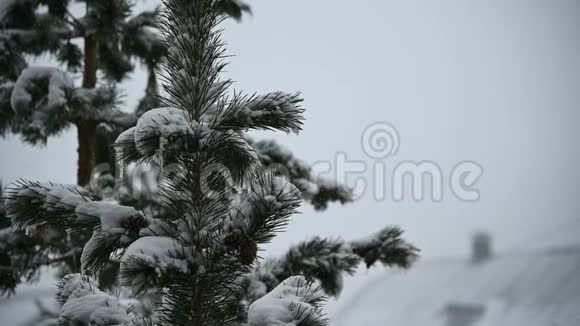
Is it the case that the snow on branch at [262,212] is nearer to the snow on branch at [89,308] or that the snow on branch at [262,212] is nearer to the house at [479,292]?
the snow on branch at [89,308]

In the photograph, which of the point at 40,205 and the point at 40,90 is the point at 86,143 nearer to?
the point at 40,90

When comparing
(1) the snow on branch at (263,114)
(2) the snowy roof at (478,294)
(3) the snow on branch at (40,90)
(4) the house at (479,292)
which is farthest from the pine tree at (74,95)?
(2) the snowy roof at (478,294)

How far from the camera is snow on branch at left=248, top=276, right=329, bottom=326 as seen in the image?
1662 millimetres

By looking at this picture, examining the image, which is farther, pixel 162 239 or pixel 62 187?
pixel 62 187

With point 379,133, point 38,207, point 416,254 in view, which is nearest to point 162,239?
point 38,207

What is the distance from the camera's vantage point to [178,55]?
1983 mm

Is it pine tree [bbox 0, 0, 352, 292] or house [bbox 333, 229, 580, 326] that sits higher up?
pine tree [bbox 0, 0, 352, 292]

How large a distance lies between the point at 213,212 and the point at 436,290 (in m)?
19.0

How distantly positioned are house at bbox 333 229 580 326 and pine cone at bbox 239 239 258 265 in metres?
9.10

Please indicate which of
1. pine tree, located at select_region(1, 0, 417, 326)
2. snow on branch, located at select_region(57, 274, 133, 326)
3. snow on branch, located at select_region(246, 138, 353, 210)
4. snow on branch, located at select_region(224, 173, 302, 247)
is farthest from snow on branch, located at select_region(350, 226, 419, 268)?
snow on branch, located at select_region(57, 274, 133, 326)

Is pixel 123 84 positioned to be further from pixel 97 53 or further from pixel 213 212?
pixel 213 212

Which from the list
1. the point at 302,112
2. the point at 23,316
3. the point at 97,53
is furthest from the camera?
the point at 23,316

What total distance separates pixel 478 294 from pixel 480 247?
4.11 m

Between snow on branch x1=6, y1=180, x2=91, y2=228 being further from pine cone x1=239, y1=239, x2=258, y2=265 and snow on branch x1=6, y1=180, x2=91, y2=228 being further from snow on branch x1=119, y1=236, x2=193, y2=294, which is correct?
pine cone x1=239, y1=239, x2=258, y2=265
